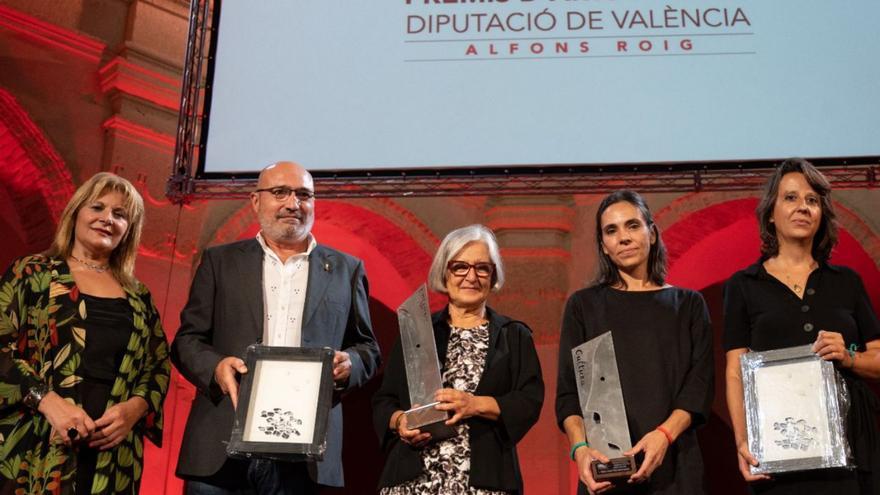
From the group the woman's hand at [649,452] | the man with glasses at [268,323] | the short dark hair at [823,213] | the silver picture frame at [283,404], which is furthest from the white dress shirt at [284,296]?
the short dark hair at [823,213]

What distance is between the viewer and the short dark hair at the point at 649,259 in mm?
2701

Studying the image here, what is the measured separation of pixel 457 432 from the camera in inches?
98.1

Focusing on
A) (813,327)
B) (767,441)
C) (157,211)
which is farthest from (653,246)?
(157,211)

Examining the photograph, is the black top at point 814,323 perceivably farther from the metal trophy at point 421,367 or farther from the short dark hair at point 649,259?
the metal trophy at point 421,367

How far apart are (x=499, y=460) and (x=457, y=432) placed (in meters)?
0.13

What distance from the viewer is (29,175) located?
4281 millimetres

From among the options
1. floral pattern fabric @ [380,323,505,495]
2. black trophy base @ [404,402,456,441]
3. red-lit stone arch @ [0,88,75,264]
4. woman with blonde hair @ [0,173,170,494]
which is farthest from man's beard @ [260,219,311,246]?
red-lit stone arch @ [0,88,75,264]

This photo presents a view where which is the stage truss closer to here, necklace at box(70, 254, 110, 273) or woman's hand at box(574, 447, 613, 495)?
necklace at box(70, 254, 110, 273)

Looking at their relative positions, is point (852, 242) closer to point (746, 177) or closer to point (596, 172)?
point (746, 177)

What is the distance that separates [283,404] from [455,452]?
18.8 inches

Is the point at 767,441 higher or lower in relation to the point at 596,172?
lower

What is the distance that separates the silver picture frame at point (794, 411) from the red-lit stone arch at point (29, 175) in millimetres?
3232

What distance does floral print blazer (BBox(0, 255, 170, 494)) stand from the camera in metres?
2.47

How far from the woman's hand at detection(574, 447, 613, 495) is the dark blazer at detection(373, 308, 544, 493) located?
20 centimetres
